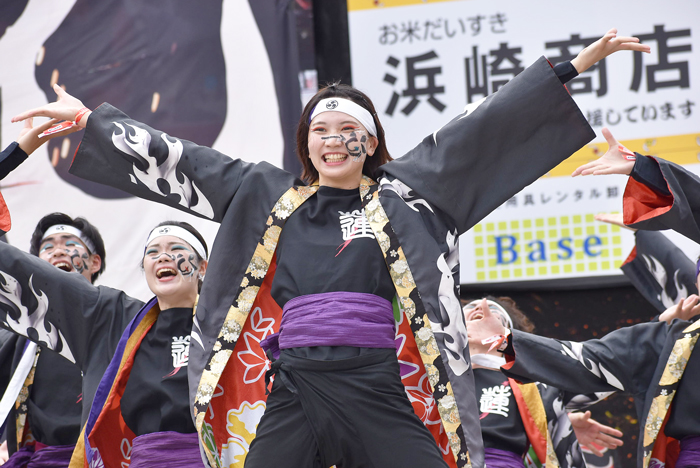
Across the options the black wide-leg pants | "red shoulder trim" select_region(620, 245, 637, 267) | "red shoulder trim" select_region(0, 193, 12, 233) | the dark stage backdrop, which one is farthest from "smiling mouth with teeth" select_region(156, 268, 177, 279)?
"red shoulder trim" select_region(620, 245, 637, 267)

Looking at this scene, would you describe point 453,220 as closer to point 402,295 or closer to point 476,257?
point 402,295

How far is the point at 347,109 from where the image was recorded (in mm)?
2225

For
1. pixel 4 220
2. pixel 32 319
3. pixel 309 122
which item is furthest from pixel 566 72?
pixel 32 319

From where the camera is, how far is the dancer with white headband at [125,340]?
2635 millimetres

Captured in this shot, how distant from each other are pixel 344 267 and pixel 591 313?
2477 mm

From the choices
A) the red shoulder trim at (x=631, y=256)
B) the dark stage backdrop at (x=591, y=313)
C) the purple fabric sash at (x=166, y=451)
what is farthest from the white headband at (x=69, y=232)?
the red shoulder trim at (x=631, y=256)

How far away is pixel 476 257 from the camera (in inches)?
158

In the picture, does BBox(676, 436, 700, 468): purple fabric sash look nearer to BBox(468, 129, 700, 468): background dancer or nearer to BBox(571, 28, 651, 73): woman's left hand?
BBox(468, 129, 700, 468): background dancer

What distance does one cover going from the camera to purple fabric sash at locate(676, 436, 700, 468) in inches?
107

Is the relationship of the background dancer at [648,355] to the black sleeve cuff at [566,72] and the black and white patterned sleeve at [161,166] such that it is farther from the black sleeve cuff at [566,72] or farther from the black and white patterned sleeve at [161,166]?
the black and white patterned sleeve at [161,166]

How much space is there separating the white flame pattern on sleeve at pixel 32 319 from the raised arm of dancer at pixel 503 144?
4.94 ft

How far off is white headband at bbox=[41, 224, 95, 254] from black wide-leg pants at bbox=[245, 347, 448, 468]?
1.90 meters

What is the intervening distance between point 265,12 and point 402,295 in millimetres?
2678

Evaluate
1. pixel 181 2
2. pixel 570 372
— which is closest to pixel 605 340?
pixel 570 372
